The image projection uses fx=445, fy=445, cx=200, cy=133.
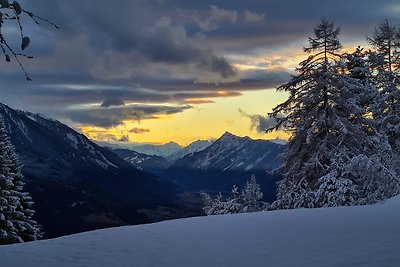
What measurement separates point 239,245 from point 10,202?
2261 cm

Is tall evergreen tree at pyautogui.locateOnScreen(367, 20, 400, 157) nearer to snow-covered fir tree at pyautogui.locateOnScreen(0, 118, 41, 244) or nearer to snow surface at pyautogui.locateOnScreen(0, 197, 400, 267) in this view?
snow surface at pyautogui.locateOnScreen(0, 197, 400, 267)

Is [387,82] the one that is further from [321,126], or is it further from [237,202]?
[237,202]

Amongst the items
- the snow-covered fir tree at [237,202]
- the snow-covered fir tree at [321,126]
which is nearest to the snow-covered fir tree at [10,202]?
the snow-covered fir tree at [237,202]

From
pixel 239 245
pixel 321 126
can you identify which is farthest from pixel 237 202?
pixel 239 245

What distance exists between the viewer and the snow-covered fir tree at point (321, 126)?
2209 cm

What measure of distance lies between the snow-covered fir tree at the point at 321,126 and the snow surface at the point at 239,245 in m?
8.18

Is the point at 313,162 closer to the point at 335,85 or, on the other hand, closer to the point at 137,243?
the point at 335,85

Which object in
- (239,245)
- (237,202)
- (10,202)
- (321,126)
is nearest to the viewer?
(239,245)

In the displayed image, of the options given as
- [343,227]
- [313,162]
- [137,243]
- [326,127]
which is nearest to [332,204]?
[313,162]

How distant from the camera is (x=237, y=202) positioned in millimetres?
37000

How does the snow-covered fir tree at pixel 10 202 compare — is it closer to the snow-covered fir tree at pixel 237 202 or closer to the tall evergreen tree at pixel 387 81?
the snow-covered fir tree at pixel 237 202

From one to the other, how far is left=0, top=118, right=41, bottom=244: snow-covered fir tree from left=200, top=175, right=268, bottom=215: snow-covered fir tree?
Answer: 13.2 m

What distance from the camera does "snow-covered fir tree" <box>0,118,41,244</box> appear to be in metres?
27.5

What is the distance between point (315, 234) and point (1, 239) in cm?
2231
